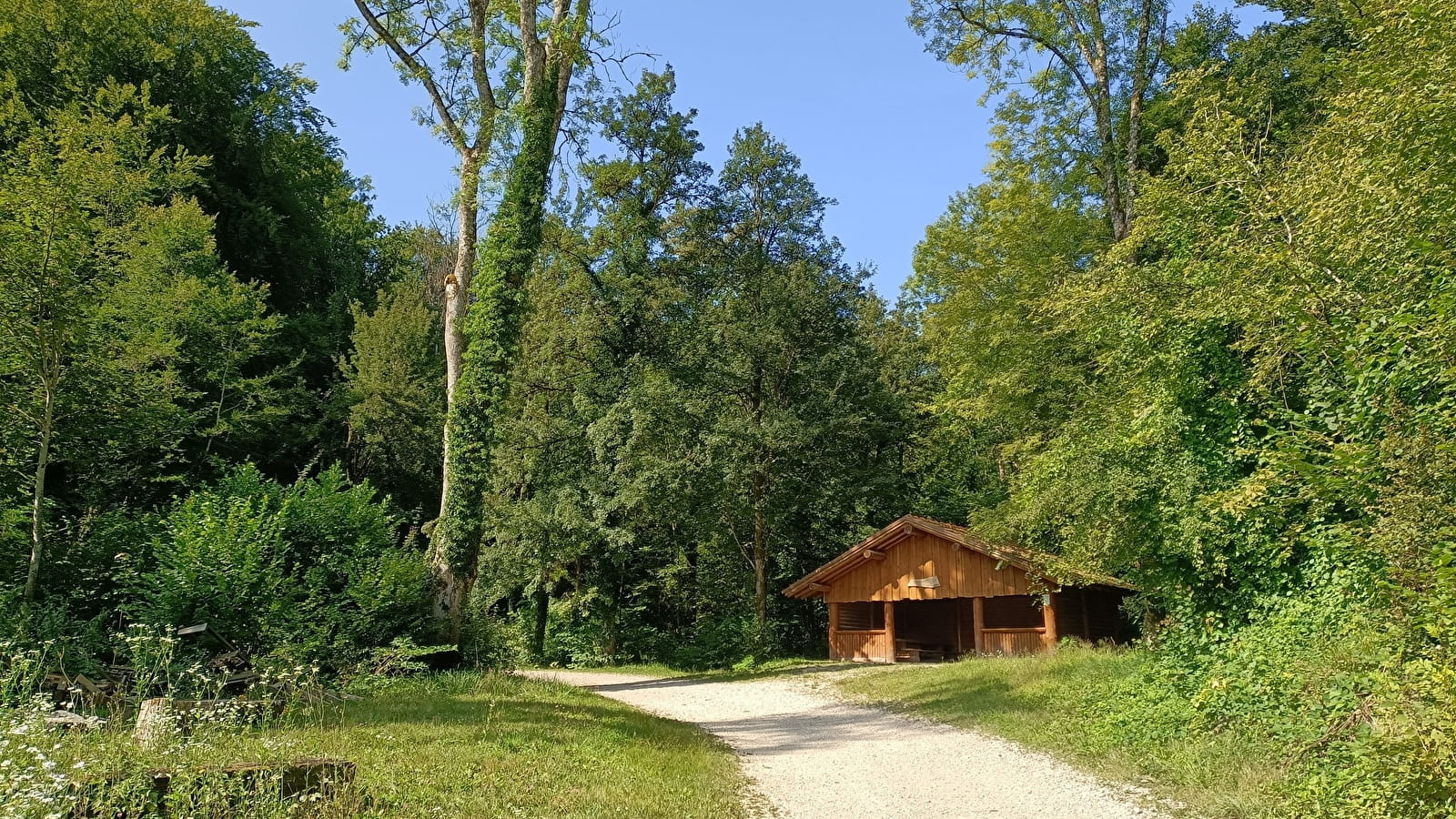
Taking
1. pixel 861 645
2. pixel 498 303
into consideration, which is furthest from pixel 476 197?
pixel 861 645

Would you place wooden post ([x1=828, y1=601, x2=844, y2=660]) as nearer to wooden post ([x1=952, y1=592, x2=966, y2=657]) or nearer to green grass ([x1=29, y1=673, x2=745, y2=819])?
wooden post ([x1=952, y1=592, x2=966, y2=657])

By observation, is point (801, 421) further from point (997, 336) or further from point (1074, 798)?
point (1074, 798)

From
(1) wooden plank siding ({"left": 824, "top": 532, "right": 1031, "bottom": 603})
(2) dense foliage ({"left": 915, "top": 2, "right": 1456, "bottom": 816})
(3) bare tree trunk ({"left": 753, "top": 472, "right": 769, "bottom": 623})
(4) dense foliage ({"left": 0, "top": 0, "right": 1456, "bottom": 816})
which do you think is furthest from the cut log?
(3) bare tree trunk ({"left": 753, "top": 472, "right": 769, "bottom": 623})

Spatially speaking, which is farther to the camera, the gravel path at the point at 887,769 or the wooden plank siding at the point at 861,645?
the wooden plank siding at the point at 861,645

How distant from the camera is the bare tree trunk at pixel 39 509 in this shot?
10.0 metres

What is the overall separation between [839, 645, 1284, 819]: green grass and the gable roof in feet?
6.20

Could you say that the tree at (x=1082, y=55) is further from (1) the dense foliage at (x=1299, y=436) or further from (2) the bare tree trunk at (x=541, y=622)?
(2) the bare tree trunk at (x=541, y=622)

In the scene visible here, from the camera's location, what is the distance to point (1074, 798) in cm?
723

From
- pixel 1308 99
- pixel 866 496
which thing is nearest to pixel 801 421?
pixel 866 496

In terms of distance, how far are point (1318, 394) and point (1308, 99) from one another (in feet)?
42.2

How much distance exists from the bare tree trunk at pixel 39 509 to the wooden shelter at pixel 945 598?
1684 cm

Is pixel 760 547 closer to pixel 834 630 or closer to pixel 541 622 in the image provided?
pixel 834 630

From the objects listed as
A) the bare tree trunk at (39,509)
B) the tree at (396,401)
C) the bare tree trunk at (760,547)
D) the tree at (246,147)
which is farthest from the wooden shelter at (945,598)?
the bare tree trunk at (39,509)

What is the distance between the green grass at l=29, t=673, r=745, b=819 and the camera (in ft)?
18.6
